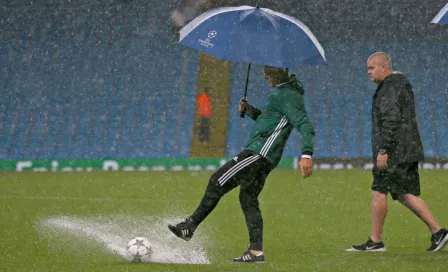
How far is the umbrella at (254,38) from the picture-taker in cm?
737

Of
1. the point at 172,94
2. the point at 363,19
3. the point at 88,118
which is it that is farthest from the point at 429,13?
the point at 88,118

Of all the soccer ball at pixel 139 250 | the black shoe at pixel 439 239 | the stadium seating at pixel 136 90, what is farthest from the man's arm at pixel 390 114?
the stadium seating at pixel 136 90

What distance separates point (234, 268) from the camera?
7.04 m

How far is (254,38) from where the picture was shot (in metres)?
7.46

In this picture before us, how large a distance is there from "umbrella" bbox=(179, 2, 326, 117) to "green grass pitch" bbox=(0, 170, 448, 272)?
163cm

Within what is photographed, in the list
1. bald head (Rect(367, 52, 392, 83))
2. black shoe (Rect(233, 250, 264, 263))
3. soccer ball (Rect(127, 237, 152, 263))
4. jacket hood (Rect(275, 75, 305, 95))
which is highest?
bald head (Rect(367, 52, 392, 83))

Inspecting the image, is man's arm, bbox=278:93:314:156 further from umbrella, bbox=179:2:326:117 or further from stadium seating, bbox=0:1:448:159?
stadium seating, bbox=0:1:448:159

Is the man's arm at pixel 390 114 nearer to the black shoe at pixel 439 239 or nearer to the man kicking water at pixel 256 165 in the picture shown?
the black shoe at pixel 439 239

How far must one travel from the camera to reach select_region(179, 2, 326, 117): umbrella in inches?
290

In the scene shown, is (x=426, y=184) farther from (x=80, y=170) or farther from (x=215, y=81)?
(x=215, y=81)

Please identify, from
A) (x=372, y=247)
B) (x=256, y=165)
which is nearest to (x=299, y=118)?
(x=256, y=165)

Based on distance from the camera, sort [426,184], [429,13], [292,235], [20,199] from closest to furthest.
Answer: [292,235], [20,199], [426,184], [429,13]

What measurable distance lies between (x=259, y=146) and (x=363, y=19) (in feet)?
65.5

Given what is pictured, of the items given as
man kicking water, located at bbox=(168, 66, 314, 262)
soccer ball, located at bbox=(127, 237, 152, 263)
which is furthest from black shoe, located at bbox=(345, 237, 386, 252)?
soccer ball, located at bbox=(127, 237, 152, 263)
